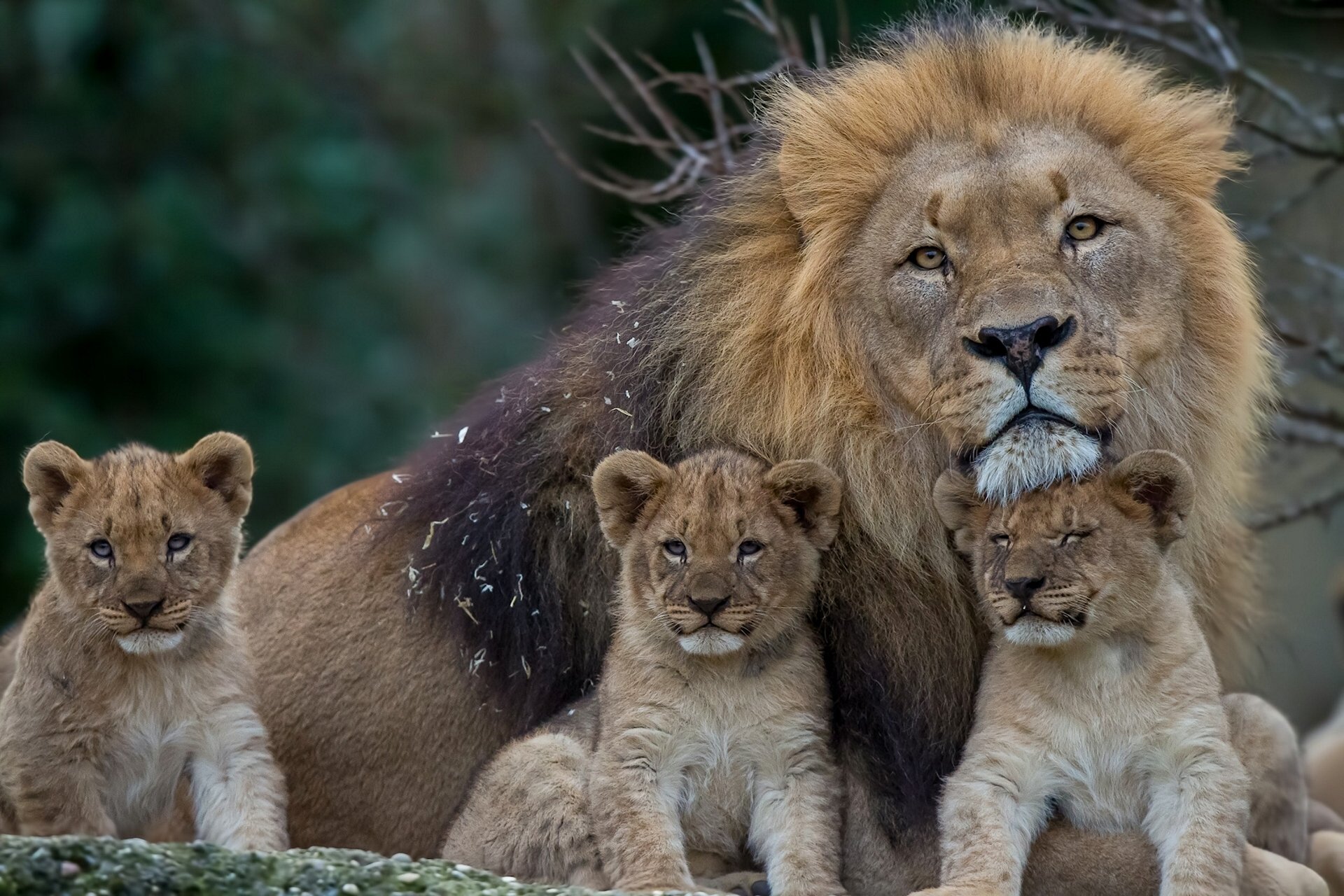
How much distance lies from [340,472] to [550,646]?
4.55m

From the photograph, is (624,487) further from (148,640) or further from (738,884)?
(148,640)

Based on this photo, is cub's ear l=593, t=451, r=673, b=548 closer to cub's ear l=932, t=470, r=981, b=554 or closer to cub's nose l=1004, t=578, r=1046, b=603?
cub's ear l=932, t=470, r=981, b=554

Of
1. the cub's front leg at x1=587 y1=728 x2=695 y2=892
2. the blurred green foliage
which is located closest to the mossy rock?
the cub's front leg at x1=587 y1=728 x2=695 y2=892

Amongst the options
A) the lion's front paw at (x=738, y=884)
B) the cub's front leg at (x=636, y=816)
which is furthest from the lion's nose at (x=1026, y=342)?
the lion's front paw at (x=738, y=884)

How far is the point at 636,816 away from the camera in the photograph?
12.2 feet

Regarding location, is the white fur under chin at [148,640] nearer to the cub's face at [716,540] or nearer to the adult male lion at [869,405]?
the adult male lion at [869,405]

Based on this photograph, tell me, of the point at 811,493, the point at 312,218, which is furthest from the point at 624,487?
the point at 312,218

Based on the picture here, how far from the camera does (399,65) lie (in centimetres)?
984

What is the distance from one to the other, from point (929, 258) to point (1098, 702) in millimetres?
908

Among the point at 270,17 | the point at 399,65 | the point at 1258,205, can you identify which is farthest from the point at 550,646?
the point at 399,65

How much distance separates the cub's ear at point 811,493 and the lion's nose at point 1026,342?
426 millimetres

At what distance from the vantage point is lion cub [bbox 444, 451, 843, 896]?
12.1ft

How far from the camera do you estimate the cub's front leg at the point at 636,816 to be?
3.66 meters

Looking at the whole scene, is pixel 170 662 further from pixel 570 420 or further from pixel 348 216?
pixel 348 216
